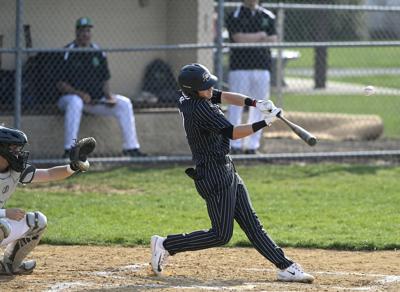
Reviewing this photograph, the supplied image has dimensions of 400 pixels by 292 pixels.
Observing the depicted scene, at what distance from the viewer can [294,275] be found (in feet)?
21.6

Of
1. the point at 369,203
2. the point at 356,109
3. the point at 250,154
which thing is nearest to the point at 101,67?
the point at 250,154

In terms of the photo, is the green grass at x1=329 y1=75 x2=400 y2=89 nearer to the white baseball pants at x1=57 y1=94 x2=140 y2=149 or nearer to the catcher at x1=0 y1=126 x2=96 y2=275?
the white baseball pants at x1=57 y1=94 x2=140 y2=149

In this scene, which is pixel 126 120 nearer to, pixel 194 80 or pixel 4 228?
pixel 194 80

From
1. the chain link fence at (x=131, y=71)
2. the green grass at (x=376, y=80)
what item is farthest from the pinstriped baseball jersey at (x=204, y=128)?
the green grass at (x=376, y=80)

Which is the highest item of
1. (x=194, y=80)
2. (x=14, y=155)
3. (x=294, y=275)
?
(x=194, y=80)

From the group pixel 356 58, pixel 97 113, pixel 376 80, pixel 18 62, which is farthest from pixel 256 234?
pixel 356 58

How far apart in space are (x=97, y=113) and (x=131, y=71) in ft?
5.61

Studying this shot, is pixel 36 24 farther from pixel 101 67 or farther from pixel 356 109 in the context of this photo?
pixel 356 109

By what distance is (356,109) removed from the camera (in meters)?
19.0

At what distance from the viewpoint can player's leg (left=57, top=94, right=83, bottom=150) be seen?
11.6 meters

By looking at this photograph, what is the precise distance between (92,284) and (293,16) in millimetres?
11224

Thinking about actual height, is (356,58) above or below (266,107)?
below

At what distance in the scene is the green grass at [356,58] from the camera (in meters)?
27.8

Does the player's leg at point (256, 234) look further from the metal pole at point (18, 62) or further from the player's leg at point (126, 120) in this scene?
the player's leg at point (126, 120)
